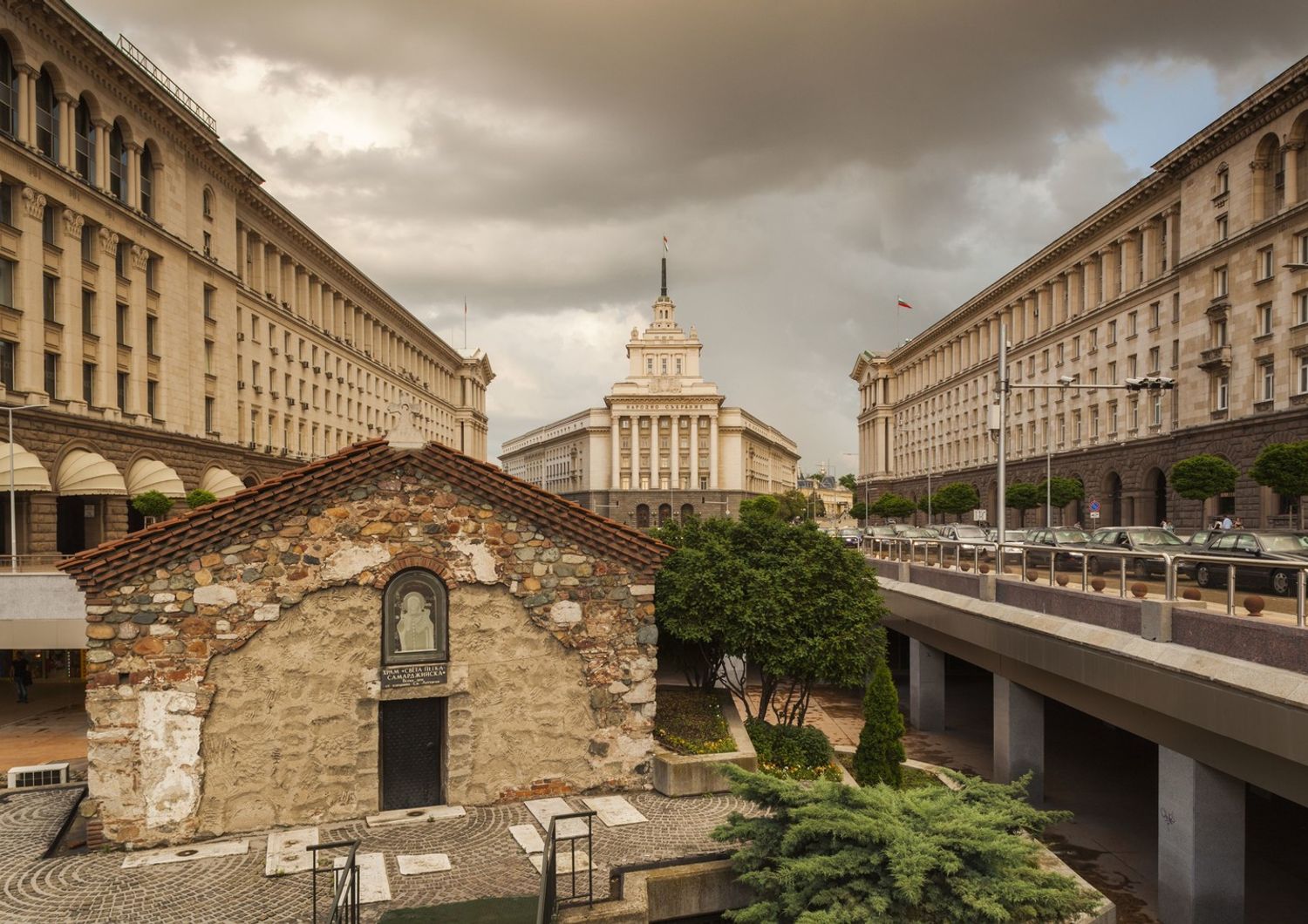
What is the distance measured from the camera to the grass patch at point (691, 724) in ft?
57.2

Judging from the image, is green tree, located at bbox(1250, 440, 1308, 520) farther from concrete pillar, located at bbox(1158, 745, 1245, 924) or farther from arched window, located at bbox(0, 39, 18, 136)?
arched window, located at bbox(0, 39, 18, 136)

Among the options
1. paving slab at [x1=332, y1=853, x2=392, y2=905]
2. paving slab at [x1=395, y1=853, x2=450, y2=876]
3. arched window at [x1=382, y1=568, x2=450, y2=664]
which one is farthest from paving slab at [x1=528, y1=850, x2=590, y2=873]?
arched window at [x1=382, y1=568, x2=450, y2=664]

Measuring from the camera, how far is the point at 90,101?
131 ft

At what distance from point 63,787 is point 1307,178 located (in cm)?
5411

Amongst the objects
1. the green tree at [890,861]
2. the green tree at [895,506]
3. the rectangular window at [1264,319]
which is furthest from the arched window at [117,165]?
the green tree at [895,506]

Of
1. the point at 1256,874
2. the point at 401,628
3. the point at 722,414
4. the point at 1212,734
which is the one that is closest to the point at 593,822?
the point at 401,628

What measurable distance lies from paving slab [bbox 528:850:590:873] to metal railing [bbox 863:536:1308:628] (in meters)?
10.0

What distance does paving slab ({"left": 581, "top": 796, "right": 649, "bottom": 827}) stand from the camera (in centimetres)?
1502

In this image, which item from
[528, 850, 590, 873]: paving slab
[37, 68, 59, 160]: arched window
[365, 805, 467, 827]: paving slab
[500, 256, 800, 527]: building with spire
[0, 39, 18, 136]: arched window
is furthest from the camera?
[500, 256, 800, 527]: building with spire

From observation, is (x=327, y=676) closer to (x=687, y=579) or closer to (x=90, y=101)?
(x=687, y=579)

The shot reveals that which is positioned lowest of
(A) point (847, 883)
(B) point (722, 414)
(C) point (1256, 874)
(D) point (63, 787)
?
(C) point (1256, 874)

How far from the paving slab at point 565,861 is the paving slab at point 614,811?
993 mm

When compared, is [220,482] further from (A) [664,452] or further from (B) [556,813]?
(A) [664,452]

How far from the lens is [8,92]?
34.5 m
